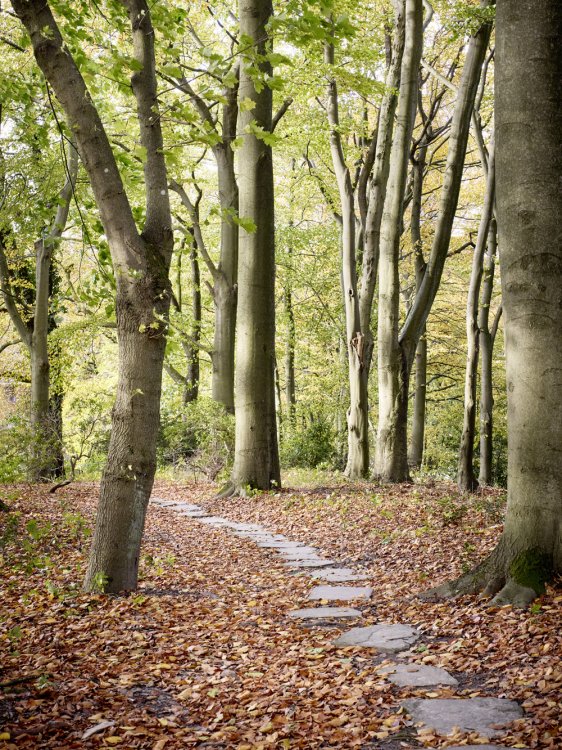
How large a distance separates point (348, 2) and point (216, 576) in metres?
9.56

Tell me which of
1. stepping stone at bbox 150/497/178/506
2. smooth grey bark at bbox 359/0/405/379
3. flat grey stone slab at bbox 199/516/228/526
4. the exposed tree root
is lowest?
stepping stone at bbox 150/497/178/506

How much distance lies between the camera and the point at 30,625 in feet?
16.6

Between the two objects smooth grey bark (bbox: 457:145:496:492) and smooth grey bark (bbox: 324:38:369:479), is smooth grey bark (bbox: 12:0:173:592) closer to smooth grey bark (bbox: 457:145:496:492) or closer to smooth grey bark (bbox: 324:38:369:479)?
smooth grey bark (bbox: 457:145:496:492)

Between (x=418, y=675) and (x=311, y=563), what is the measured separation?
11.6 ft

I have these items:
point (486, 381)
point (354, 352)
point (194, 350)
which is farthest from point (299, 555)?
point (194, 350)

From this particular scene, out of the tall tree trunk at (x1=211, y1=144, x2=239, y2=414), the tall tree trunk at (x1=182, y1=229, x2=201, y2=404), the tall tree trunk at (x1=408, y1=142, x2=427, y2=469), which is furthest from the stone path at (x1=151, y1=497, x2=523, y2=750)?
the tall tree trunk at (x1=182, y1=229, x2=201, y2=404)

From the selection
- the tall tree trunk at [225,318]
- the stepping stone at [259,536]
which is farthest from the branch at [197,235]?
the stepping stone at [259,536]

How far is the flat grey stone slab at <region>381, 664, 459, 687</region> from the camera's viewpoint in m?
3.89

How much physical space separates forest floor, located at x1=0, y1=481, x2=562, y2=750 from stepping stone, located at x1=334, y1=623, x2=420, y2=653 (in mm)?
103

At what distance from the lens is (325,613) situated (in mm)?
5523

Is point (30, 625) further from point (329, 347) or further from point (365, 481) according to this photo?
point (329, 347)

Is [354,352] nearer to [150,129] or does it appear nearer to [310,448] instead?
[310,448]

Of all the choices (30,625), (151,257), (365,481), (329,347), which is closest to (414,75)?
(365,481)

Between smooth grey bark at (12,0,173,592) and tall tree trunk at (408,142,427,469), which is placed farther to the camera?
tall tree trunk at (408,142,427,469)
